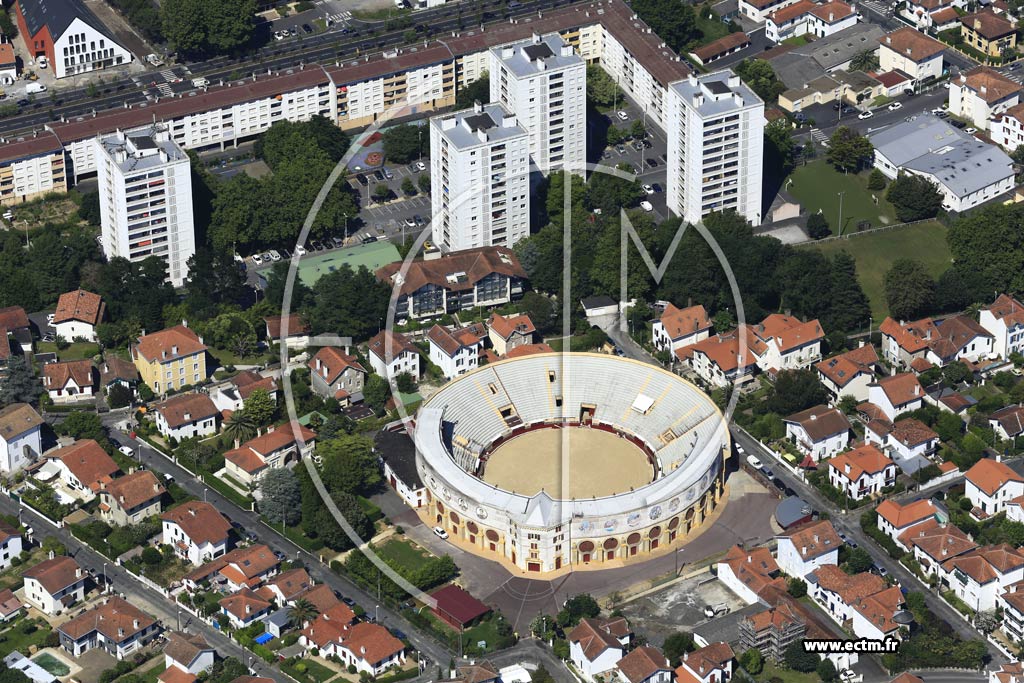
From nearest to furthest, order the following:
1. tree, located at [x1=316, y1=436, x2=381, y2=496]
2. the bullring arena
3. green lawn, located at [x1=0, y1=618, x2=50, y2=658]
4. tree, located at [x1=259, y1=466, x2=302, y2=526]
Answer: green lawn, located at [x1=0, y1=618, x2=50, y2=658], the bullring arena, tree, located at [x1=259, y1=466, x2=302, y2=526], tree, located at [x1=316, y1=436, x2=381, y2=496]

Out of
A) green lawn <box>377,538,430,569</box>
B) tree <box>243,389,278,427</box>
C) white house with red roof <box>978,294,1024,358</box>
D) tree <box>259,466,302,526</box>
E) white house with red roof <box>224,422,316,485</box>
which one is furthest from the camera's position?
white house with red roof <box>978,294,1024,358</box>

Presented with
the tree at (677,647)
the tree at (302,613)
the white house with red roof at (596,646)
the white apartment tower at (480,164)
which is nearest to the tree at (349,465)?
the tree at (302,613)

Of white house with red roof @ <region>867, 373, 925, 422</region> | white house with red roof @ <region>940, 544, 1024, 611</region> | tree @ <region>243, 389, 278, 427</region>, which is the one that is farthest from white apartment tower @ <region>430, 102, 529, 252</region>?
white house with red roof @ <region>940, 544, 1024, 611</region>

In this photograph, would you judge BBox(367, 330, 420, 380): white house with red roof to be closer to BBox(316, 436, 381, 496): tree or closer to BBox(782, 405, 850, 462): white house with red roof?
BBox(316, 436, 381, 496): tree

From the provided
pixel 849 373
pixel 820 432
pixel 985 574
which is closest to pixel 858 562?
pixel 985 574

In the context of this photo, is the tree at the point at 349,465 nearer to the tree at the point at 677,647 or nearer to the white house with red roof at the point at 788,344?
the tree at the point at 677,647

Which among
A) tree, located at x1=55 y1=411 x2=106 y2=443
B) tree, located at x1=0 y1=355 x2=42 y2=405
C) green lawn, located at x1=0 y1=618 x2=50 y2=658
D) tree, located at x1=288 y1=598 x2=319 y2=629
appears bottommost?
green lawn, located at x1=0 y1=618 x2=50 y2=658

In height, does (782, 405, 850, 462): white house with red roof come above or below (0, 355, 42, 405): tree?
below
